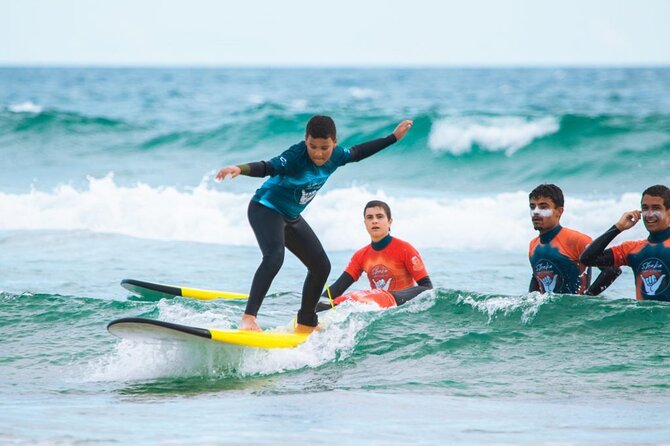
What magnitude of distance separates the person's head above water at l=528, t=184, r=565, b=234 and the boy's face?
6.74 ft

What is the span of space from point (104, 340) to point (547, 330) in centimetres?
368

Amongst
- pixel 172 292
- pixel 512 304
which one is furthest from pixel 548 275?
pixel 172 292

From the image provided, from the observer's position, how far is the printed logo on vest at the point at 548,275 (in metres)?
8.45

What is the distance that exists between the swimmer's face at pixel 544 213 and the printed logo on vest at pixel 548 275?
29 centimetres

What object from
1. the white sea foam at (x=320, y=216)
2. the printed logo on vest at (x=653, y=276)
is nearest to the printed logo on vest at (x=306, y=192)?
the printed logo on vest at (x=653, y=276)

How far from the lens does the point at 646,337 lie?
7.97m

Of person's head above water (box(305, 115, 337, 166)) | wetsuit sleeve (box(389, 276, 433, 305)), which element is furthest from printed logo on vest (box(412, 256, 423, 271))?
person's head above water (box(305, 115, 337, 166))

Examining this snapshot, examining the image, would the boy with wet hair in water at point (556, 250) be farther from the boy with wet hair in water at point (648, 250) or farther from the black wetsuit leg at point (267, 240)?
the black wetsuit leg at point (267, 240)

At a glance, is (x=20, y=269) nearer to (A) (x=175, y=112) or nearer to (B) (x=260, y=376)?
(B) (x=260, y=376)

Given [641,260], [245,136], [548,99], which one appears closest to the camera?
[641,260]

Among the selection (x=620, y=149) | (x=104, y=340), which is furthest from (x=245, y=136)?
(x=104, y=340)

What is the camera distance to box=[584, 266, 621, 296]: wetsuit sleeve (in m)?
8.11

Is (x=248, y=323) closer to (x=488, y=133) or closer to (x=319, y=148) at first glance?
(x=319, y=148)

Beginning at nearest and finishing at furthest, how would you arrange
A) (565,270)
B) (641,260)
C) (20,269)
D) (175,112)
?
(641,260) → (565,270) → (20,269) → (175,112)
